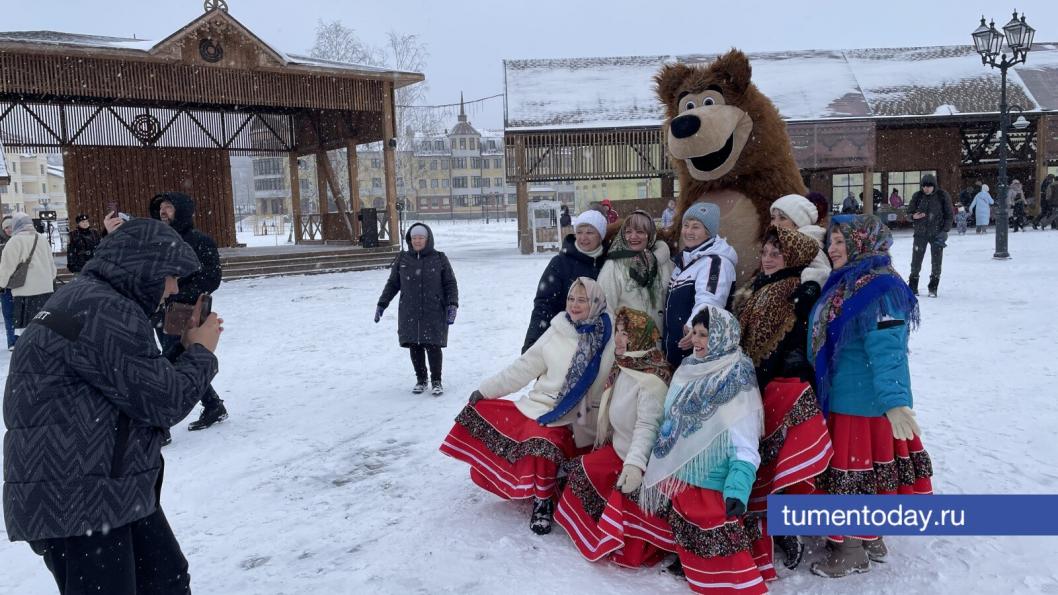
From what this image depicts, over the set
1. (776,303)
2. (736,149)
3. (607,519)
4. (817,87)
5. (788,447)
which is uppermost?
(817,87)

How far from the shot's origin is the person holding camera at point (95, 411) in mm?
1888

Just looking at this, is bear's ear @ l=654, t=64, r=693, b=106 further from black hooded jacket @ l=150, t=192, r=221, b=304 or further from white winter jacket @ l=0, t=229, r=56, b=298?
white winter jacket @ l=0, t=229, r=56, b=298

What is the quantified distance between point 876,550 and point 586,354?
1.48 metres

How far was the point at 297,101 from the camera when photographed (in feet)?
50.8

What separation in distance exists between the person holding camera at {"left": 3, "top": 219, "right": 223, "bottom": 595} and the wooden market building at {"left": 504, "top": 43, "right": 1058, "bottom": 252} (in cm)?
1776

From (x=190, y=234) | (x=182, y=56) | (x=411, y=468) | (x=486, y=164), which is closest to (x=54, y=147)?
(x=182, y=56)

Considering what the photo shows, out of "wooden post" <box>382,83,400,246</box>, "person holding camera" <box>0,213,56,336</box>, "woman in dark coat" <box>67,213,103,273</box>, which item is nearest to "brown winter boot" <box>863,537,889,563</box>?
"person holding camera" <box>0,213,56,336</box>

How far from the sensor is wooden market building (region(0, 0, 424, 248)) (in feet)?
44.0

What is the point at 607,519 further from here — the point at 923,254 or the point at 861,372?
the point at 923,254

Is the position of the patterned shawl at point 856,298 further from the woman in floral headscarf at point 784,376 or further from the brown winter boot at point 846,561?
the brown winter boot at point 846,561

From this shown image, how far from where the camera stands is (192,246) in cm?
482

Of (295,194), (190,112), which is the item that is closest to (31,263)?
(190,112)

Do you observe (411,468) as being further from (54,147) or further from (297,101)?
(54,147)

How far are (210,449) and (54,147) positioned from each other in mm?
15172
